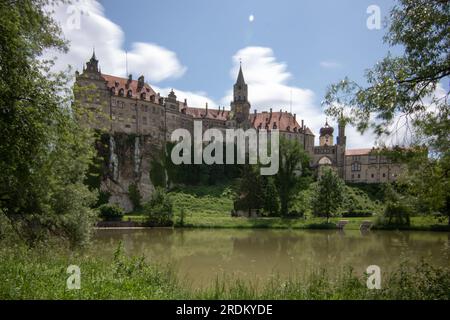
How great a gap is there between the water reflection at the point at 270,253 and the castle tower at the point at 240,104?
65.6 m

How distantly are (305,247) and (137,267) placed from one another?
20.5 metres

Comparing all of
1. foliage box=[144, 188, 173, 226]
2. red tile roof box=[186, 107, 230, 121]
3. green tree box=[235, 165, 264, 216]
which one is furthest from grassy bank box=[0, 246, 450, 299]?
red tile roof box=[186, 107, 230, 121]

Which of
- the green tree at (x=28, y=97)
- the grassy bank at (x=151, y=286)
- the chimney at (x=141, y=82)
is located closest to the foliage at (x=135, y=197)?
the chimney at (x=141, y=82)

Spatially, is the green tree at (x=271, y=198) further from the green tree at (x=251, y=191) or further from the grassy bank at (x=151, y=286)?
the grassy bank at (x=151, y=286)

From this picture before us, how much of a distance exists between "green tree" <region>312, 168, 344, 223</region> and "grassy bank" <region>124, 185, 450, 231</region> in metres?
1.45

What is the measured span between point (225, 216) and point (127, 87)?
37783mm

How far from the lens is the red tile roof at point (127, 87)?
8019cm

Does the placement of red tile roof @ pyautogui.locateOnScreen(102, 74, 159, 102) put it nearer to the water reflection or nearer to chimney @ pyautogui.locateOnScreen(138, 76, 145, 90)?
chimney @ pyautogui.locateOnScreen(138, 76, 145, 90)

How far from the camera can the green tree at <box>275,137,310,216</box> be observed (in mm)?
56781

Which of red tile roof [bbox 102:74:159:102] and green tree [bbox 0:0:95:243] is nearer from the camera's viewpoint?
green tree [bbox 0:0:95:243]

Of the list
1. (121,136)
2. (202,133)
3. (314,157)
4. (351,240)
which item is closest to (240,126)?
(202,133)

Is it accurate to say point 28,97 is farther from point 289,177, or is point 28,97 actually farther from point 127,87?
point 127,87

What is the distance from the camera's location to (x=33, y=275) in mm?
10406

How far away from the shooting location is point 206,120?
328 ft
